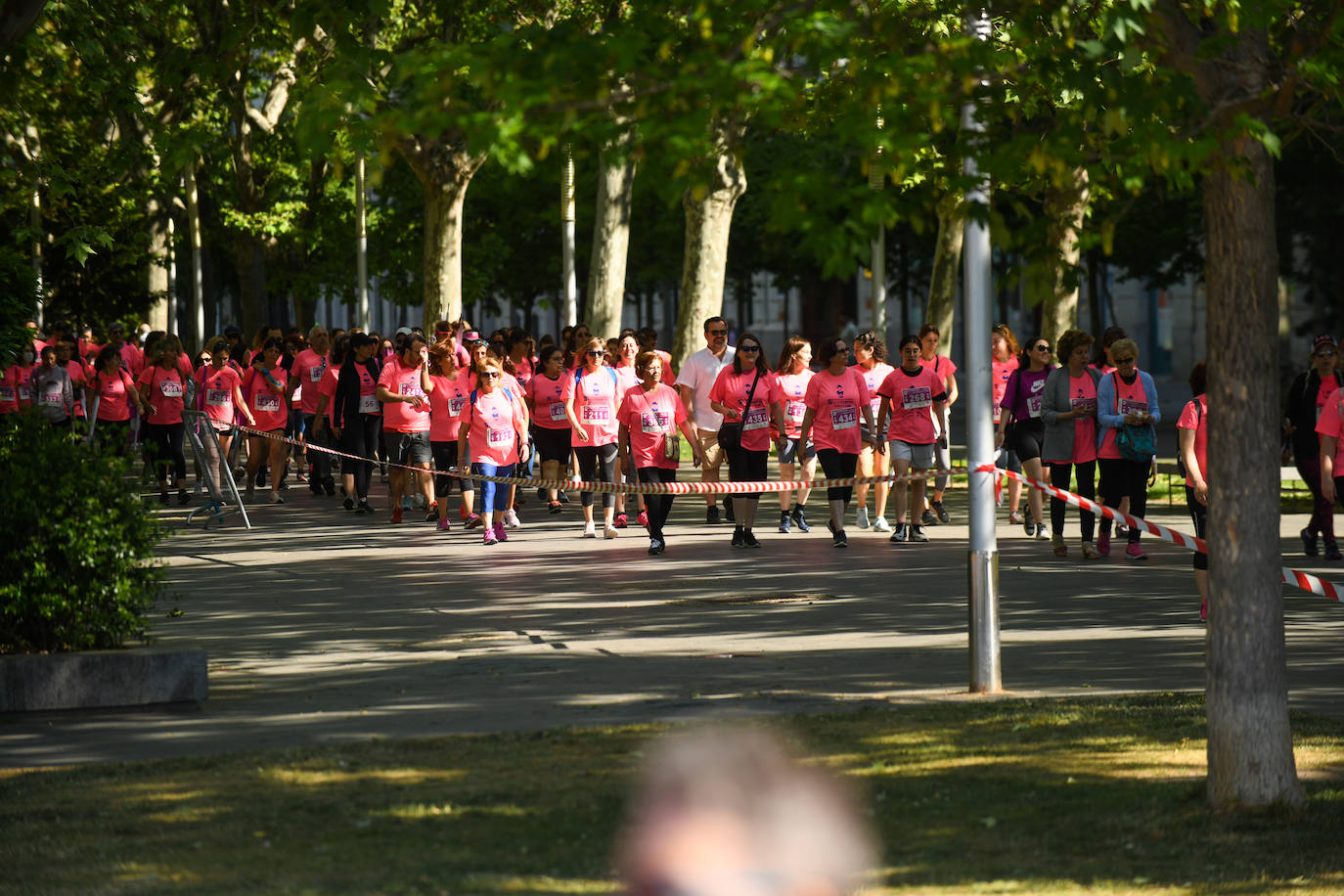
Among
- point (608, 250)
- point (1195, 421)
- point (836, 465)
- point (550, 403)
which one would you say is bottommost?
point (836, 465)

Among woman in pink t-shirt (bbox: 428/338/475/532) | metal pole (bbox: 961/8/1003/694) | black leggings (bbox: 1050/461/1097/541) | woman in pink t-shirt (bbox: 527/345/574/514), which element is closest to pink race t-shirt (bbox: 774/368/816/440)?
black leggings (bbox: 1050/461/1097/541)

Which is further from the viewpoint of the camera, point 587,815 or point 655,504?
point 655,504

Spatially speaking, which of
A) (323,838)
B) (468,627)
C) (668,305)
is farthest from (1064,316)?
(668,305)

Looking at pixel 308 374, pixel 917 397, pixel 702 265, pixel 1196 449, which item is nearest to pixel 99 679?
pixel 1196 449

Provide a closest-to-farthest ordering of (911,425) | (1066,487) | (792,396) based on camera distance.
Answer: (1066,487) → (911,425) → (792,396)

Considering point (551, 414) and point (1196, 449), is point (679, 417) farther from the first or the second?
point (1196, 449)

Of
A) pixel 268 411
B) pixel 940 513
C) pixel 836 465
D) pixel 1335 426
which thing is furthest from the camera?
pixel 268 411

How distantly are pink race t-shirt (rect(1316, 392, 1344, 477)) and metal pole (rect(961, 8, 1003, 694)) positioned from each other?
5.78 metres

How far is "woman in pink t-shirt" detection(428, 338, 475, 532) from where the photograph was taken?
1812cm

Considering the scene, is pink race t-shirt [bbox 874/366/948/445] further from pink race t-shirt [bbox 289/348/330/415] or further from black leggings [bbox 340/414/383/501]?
pink race t-shirt [bbox 289/348/330/415]

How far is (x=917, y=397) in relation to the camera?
16219mm

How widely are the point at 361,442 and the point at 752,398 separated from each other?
503cm

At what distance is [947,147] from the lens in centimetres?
692

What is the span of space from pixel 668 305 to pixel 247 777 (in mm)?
67948
